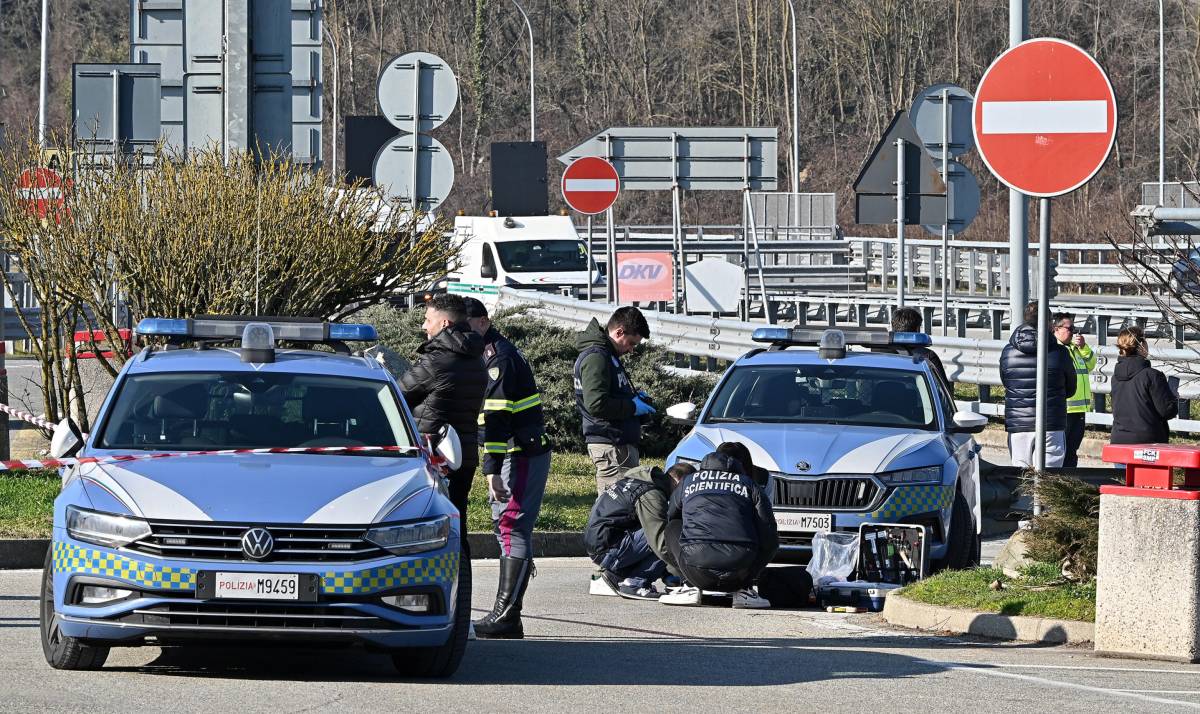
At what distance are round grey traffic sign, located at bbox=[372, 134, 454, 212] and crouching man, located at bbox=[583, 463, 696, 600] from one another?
213 inches

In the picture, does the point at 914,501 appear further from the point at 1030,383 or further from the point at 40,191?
the point at 40,191

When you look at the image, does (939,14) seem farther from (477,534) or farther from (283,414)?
(283,414)

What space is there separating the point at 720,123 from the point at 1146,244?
69.2 m

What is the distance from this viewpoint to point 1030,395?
16188 mm

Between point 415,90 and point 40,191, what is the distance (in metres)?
3.27

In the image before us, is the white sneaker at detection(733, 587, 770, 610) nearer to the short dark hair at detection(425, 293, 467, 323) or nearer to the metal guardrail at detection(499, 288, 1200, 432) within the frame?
the short dark hair at detection(425, 293, 467, 323)

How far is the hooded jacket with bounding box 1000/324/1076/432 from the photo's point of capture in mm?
15891

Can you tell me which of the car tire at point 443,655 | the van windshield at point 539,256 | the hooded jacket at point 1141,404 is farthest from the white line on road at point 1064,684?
the van windshield at point 539,256

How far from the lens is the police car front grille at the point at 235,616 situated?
778 centimetres

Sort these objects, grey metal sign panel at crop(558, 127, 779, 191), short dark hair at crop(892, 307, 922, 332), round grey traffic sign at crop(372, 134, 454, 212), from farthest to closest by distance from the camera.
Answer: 1. grey metal sign panel at crop(558, 127, 779, 191)
2. round grey traffic sign at crop(372, 134, 454, 212)
3. short dark hair at crop(892, 307, 922, 332)

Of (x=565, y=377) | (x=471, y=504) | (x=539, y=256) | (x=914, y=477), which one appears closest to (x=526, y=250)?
(x=539, y=256)

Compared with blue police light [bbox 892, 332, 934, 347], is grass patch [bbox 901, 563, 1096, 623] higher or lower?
lower

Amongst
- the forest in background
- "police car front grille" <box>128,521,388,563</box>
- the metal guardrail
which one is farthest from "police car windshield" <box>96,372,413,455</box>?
the forest in background

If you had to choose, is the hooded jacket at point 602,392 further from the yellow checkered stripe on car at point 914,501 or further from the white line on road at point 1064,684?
the white line on road at point 1064,684
